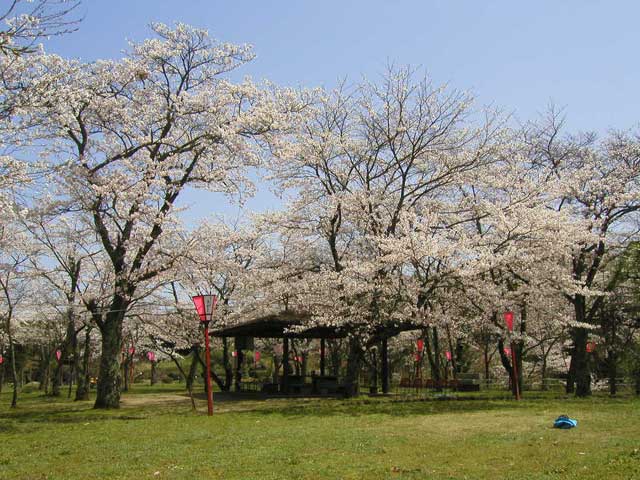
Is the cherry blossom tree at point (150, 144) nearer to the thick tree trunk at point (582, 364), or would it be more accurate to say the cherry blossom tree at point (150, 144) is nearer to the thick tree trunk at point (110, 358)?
the thick tree trunk at point (110, 358)

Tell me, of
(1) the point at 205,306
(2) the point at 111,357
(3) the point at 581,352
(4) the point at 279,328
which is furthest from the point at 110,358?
(3) the point at 581,352

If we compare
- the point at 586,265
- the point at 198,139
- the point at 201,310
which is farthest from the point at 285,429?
the point at 586,265

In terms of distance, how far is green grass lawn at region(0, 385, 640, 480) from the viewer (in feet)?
20.6

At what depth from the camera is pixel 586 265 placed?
19.7 m

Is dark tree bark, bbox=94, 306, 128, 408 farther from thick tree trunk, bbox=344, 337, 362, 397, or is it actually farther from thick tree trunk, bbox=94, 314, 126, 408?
thick tree trunk, bbox=344, 337, 362, 397

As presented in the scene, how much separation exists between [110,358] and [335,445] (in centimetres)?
884

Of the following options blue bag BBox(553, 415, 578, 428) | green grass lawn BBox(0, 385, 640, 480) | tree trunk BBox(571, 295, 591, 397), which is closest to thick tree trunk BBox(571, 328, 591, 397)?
tree trunk BBox(571, 295, 591, 397)

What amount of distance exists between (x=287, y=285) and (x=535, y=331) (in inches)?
437

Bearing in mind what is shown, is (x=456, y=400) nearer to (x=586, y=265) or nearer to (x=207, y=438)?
(x=586, y=265)

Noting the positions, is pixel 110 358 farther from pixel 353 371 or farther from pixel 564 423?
pixel 564 423

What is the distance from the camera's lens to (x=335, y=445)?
26.2ft

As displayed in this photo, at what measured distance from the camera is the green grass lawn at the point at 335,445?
6.27 meters

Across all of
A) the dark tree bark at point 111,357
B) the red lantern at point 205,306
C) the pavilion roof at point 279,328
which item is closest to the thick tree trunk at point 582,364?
the pavilion roof at point 279,328

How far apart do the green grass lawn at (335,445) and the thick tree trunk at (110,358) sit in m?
1.96
